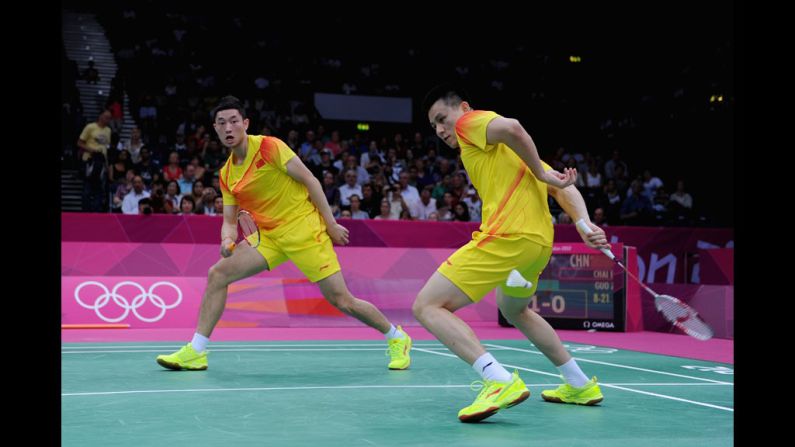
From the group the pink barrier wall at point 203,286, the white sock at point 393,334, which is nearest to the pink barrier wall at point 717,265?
the pink barrier wall at point 203,286

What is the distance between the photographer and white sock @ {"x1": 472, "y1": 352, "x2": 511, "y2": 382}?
4.67 metres

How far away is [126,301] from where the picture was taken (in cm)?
1148

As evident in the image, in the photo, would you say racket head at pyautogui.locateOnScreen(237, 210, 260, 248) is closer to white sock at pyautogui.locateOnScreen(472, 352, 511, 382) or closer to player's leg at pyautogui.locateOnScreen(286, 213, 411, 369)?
player's leg at pyautogui.locateOnScreen(286, 213, 411, 369)

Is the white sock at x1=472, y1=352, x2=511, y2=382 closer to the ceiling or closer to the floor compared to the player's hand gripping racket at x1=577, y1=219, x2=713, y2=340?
closer to the floor

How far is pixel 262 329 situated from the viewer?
11812 mm

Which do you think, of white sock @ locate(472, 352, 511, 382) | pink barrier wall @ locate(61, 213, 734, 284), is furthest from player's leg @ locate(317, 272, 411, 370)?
pink barrier wall @ locate(61, 213, 734, 284)

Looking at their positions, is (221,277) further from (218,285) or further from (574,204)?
(574,204)

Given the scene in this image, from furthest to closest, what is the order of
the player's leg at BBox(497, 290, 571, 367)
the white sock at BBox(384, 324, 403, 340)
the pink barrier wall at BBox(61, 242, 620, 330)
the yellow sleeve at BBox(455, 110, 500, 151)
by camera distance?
the pink barrier wall at BBox(61, 242, 620, 330) → the white sock at BBox(384, 324, 403, 340) → the player's leg at BBox(497, 290, 571, 367) → the yellow sleeve at BBox(455, 110, 500, 151)

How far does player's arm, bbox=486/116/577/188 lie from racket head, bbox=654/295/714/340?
3.31 feet

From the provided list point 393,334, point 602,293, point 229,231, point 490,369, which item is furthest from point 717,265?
point 490,369

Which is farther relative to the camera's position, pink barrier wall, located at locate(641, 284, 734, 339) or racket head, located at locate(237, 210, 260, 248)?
pink barrier wall, located at locate(641, 284, 734, 339)
